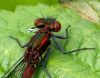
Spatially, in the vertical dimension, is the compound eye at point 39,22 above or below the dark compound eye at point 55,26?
above

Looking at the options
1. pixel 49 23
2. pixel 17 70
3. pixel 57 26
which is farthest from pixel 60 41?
pixel 17 70

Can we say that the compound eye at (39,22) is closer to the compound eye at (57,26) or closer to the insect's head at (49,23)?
the insect's head at (49,23)

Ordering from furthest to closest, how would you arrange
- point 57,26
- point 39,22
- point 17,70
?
point 39,22 < point 57,26 < point 17,70

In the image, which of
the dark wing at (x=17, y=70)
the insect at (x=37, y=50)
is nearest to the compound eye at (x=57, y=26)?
the insect at (x=37, y=50)

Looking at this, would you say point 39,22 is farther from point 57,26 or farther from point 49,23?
point 57,26

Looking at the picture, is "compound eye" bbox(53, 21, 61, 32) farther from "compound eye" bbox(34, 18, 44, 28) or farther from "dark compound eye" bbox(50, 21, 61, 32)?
"compound eye" bbox(34, 18, 44, 28)

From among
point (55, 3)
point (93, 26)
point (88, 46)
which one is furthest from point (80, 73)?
point (55, 3)
